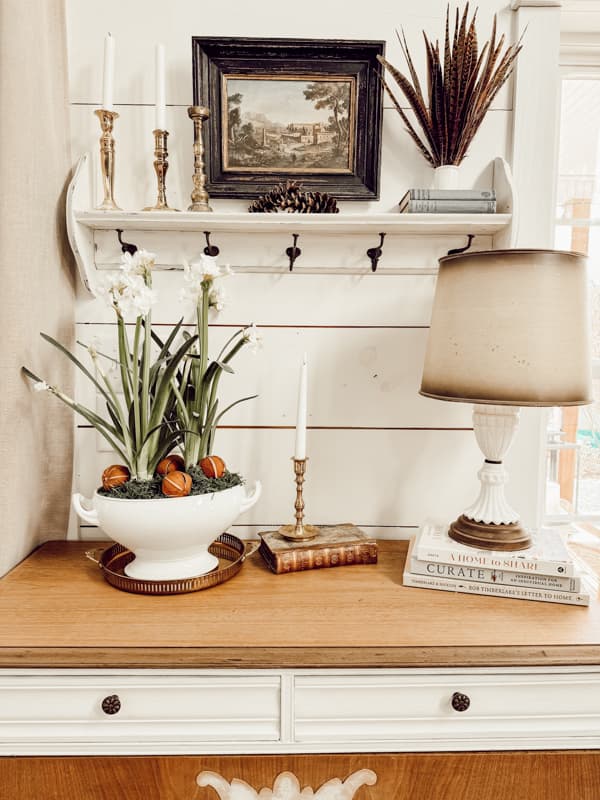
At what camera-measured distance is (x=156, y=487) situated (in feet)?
3.20

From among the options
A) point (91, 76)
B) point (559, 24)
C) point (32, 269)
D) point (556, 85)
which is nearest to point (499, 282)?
point (556, 85)

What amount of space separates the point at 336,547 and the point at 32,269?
80 centimetres

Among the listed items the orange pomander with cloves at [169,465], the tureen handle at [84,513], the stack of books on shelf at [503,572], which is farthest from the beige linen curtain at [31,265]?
the stack of books on shelf at [503,572]

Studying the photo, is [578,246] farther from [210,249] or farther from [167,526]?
[167,526]

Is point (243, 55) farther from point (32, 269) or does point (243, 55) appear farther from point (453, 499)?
point (453, 499)

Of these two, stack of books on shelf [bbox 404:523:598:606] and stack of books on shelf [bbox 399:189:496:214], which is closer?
stack of books on shelf [bbox 404:523:598:606]

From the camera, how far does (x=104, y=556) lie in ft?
3.60

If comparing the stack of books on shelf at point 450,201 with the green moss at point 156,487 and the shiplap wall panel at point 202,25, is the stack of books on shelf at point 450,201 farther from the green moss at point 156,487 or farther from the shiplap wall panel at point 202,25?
the green moss at point 156,487

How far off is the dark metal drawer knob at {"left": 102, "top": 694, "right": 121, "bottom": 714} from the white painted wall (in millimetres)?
519

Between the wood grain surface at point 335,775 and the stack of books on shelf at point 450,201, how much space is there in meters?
0.97

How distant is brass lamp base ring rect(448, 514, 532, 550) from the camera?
101cm

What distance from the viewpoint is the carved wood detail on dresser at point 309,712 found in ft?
2.69

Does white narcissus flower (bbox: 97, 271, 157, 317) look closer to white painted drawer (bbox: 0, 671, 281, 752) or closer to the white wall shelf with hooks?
the white wall shelf with hooks

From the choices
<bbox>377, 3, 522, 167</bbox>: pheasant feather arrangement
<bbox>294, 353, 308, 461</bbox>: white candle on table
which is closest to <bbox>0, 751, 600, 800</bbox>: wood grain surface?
<bbox>294, 353, 308, 461</bbox>: white candle on table
